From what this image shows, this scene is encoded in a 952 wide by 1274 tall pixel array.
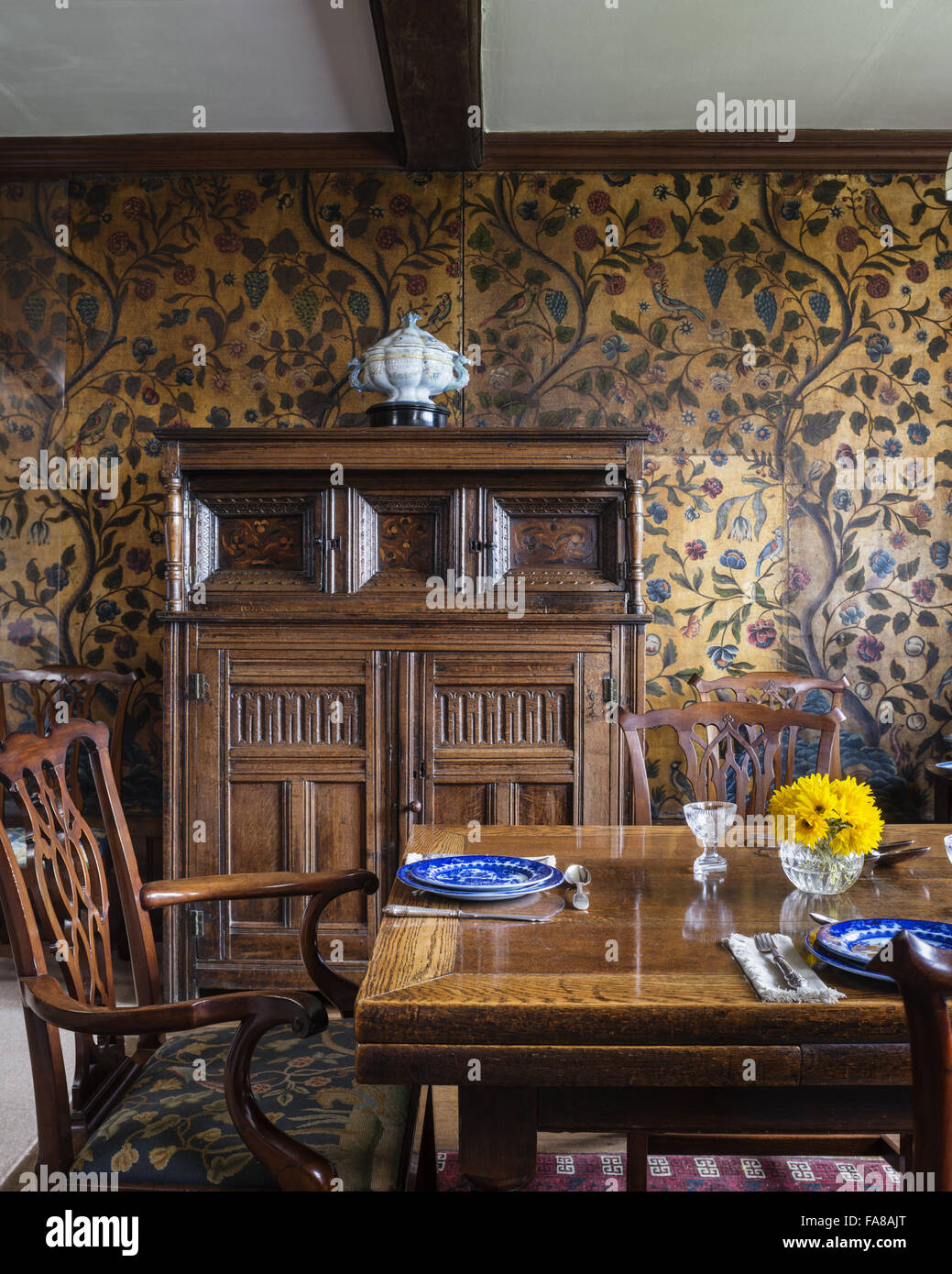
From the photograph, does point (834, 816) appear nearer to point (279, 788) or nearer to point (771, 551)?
point (279, 788)

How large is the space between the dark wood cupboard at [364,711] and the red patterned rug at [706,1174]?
2.93ft

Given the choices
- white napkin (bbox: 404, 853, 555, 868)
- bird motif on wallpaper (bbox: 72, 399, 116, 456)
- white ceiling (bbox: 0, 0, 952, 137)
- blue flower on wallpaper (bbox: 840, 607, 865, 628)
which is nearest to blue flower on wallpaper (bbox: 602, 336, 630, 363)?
white ceiling (bbox: 0, 0, 952, 137)

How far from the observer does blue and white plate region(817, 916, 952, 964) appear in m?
1.10

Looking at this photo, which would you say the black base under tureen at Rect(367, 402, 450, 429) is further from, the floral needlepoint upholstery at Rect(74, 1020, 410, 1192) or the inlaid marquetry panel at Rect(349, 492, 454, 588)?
the floral needlepoint upholstery at Rect(74, 1020, 410, 1192)

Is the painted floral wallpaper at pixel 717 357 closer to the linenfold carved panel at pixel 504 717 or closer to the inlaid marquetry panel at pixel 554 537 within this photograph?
the inlaid marquetry panel at pixel 554 537

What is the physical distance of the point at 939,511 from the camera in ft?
10.8

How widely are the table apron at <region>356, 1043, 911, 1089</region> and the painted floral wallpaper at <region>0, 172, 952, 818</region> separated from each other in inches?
90.8

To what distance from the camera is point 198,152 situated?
129 inches

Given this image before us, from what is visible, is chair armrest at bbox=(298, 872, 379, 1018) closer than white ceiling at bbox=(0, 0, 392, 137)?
Yes

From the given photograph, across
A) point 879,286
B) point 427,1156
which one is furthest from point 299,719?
point 879,286

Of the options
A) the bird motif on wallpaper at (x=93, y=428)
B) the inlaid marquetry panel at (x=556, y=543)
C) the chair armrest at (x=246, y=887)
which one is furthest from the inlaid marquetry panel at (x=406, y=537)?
the chair armrest at (x=246, y=887)

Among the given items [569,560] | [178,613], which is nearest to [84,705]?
[178,613]
